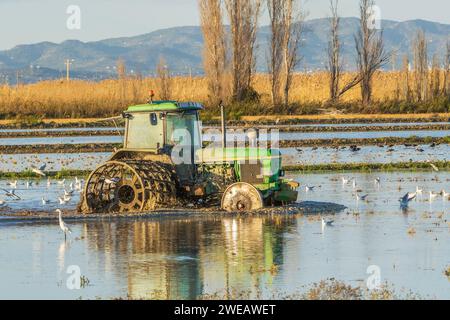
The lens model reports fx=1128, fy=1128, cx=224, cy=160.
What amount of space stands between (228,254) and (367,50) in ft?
200

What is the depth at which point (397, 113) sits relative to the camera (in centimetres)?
7331

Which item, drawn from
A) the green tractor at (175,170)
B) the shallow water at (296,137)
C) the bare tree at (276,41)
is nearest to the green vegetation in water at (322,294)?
the green tractor at (175,170)

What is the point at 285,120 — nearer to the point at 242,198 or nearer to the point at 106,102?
the point at 106,102

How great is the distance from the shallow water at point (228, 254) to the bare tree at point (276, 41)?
162 feet

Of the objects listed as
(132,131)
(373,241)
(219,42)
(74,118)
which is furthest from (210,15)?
(373,241)

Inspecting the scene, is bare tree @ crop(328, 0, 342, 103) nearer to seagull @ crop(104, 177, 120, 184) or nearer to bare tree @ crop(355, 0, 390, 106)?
bare tree @ crop(355, 0, 390, 106)

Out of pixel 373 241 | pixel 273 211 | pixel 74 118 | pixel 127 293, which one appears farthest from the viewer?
pixel 74 118

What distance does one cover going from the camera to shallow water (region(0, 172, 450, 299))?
15.8m

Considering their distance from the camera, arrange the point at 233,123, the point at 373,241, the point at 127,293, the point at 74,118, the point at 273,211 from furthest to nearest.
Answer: the point at 74,118 < the point at 233,123 < the point at 273,211 < the point at 373,241 < the point at 127,293

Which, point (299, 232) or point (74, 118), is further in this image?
point (74, 118)

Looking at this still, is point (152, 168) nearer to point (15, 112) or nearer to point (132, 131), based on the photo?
point (132, 131)

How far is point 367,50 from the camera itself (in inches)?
3076

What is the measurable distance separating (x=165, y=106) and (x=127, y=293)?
9.37m

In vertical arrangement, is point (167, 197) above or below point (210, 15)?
below
